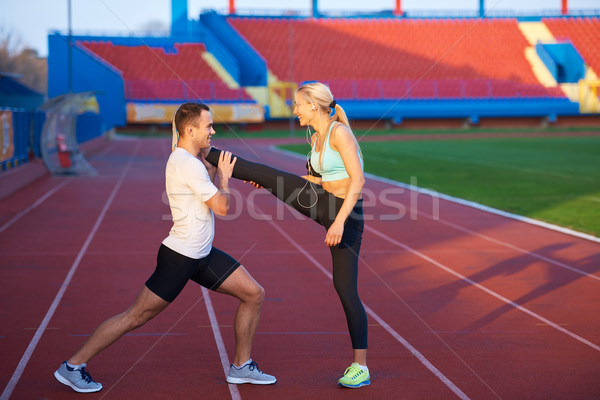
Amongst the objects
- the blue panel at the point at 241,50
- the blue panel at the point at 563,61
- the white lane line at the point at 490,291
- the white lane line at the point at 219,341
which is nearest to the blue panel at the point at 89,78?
the blue panel at the point at 241,50

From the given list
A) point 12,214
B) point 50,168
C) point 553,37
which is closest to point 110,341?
point 12,214

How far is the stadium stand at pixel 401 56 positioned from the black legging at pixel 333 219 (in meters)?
47.9

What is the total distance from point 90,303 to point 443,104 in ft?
157

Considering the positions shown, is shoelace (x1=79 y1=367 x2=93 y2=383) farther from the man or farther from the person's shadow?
the person's shadow

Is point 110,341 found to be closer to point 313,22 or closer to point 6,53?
point 313,22

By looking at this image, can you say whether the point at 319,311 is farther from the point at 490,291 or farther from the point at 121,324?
the point at 121,324

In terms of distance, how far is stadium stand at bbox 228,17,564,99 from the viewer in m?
54.3

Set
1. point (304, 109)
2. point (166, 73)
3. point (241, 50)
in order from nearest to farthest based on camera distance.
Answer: point (304, 109) < point (166, 73) < point (241, 50)

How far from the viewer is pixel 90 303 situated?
283 inches

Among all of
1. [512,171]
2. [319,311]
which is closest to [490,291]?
[319,311]

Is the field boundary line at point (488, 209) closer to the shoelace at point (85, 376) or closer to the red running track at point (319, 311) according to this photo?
the red running track at point (319, 311)

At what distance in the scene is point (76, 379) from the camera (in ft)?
15.3

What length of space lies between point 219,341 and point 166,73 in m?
47.4

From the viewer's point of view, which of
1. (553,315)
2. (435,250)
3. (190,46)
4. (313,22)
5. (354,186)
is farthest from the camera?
(313,22)
